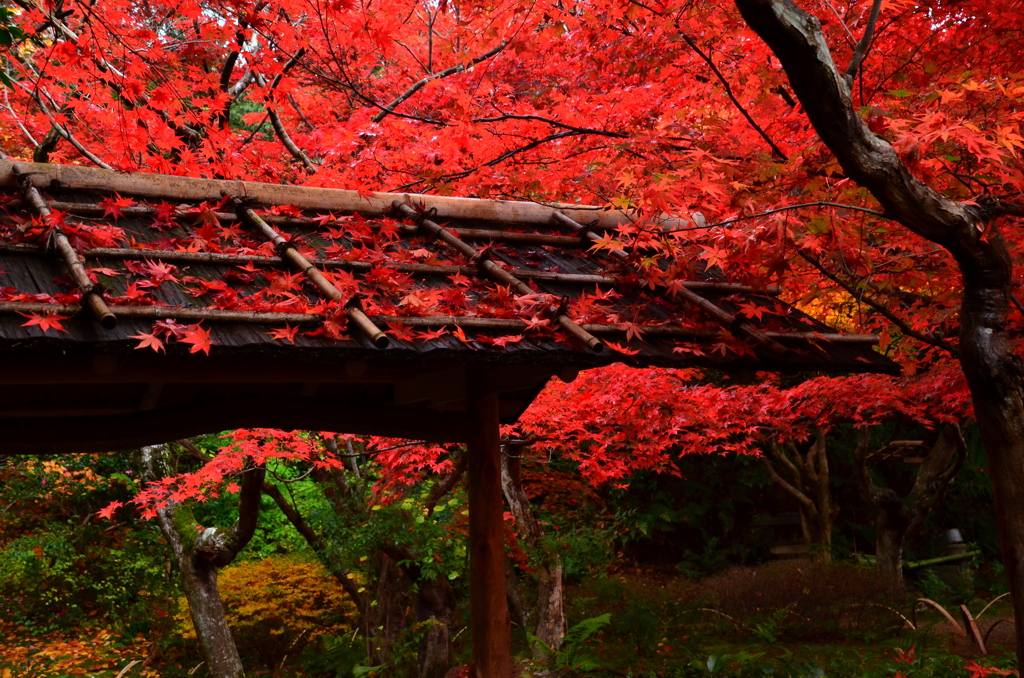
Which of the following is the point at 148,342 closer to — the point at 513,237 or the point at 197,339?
the point at 197,339

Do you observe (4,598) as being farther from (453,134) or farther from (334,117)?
(453,134)

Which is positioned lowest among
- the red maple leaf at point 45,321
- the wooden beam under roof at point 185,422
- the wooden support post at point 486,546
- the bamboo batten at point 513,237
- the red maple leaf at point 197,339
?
the wooden support post at point 486,546

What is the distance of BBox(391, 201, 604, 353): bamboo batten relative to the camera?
3152mm

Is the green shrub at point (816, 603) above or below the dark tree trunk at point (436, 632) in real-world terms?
below

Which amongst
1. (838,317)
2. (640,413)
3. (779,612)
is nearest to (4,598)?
(640,413)

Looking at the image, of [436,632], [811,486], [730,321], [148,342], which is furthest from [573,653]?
[811,486]

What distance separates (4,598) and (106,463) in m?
2.29

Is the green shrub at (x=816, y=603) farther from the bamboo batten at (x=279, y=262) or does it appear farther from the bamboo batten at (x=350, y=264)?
the bamboo batten at (x=279, y=262)

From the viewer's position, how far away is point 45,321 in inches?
91.7

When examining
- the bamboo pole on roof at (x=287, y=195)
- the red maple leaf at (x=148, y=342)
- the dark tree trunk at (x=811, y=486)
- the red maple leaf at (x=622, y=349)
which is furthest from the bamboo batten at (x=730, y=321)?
the dark tree trunk at (x=811, y=486)

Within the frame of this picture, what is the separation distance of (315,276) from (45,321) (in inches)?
41.7

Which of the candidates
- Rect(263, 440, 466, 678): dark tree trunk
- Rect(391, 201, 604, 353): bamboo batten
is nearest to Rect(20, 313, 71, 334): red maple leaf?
Rect(391, 201, 604, 353): bamboo batten

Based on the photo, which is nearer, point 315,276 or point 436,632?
point 315,276

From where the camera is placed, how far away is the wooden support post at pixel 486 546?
380 centimetres
